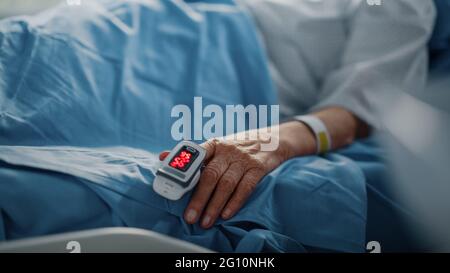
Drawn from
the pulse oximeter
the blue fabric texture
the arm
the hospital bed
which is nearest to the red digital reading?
the pulse oximeter

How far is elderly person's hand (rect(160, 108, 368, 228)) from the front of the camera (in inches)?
27.4

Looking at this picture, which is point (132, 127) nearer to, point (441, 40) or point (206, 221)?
point (206, 221)

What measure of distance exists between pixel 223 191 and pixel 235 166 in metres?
0.05

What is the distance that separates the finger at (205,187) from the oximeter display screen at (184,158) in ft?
0.11

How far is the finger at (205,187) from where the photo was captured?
0.68 meters

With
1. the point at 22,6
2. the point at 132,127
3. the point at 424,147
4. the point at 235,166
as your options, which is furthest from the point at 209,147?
the point at 22,6

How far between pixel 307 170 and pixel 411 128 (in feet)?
0.80

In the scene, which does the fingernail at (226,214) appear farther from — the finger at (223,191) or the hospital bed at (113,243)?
the hospital bed at (113,243)

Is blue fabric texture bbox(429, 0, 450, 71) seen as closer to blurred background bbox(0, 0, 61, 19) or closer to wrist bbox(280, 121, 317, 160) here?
wrist bbox(280, 121, 317, 160)

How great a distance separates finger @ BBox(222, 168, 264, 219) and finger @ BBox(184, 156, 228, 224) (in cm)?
3

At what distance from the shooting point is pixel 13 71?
Answer: 30.8 inches

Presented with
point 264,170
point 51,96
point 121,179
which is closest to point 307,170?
point 264,170
